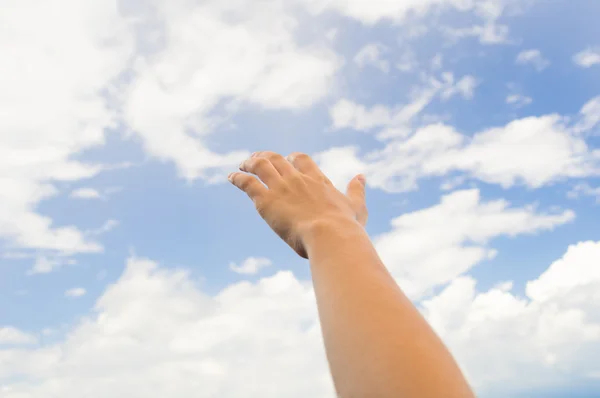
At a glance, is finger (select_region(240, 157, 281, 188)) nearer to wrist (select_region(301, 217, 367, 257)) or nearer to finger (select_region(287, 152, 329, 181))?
finger (select_region(287, 152, 329, 181))

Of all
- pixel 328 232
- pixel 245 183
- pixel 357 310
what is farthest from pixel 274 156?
pixel 357 310

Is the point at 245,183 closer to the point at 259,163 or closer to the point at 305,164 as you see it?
the point at 259,163

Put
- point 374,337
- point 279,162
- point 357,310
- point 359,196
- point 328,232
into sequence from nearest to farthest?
point 374,337
point 357,310
point 328,232
point 279,162
point 359,196

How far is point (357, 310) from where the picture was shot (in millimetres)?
2852

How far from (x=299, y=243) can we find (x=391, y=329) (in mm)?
1232

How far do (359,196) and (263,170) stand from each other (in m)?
0.94

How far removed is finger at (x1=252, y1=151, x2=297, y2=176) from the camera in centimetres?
435

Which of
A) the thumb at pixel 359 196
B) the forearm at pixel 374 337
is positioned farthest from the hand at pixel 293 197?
the forearm at pixel 374 337

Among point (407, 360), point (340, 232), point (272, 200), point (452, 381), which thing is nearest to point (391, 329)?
point (407, 360)

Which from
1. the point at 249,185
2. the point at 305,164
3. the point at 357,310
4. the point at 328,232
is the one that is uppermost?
the point at 305,164

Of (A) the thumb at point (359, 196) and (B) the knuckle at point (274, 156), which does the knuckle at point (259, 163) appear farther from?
(A) the thumb at point (359, 196)

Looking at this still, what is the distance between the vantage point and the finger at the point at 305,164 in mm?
4559

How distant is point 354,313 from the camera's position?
9.34 feet

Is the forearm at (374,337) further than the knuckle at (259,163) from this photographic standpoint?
No
